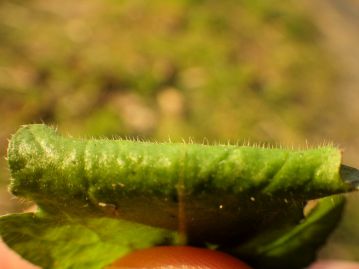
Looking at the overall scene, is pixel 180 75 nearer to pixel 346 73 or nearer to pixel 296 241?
pixel 346 73

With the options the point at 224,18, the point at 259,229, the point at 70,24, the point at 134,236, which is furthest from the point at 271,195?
the point at 224,18

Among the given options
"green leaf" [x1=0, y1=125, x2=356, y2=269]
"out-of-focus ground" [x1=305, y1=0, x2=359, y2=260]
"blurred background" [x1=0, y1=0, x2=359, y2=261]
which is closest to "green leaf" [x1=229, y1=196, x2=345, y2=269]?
"green leaf" [x1=0, y1=125, x2=356, y2=269]

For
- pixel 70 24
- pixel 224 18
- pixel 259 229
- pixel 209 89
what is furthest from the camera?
pixel 224 18

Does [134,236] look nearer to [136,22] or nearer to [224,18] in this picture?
[136,22]

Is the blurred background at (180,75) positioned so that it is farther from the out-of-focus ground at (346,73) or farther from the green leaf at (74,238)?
the green leaf at (74,238)

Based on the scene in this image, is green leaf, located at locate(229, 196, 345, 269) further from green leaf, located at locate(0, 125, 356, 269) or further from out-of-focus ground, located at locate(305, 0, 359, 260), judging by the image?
out-of-focus ground, located at locate(305, 0, 359, 260)

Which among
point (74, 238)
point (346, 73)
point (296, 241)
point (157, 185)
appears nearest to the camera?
point (157, 185)

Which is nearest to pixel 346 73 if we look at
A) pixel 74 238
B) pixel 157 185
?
pixel 74 238
